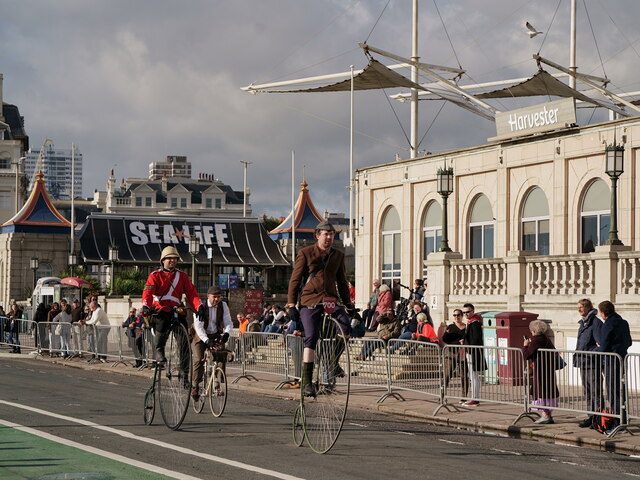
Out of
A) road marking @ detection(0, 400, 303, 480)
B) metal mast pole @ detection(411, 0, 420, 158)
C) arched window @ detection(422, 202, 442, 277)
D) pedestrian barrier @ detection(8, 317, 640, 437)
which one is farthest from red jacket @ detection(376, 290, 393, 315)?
metal mast pole @ detection(411, 0, 420, 158)

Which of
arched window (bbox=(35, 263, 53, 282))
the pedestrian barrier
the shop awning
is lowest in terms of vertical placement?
the pedestrian barrier

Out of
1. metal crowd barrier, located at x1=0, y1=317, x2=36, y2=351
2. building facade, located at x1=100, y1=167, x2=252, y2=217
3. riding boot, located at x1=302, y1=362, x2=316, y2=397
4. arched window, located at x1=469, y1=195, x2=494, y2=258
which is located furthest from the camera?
building facade, located at x1=100, y1=167, x2=252, y2=217

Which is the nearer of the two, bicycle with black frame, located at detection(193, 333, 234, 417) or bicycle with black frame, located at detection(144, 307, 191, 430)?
bicycle with black frame, located at detection(144, 307, 191, 430)

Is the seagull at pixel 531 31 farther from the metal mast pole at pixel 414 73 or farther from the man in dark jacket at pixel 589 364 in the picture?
the man in dark jacket at pixel 589 364

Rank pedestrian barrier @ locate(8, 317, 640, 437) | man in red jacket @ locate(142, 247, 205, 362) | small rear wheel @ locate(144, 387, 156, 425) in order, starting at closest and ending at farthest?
man in red jacket @ locate(142, 247, 205, 362)
small rear wheel @ locate(144, 387, 156, 425)
pedestrian barrier @ locate(8, 317, 640, 437)

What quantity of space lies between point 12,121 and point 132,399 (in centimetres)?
13902

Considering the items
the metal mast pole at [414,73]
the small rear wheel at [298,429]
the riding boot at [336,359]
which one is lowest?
the small rear wheel at [298,429]

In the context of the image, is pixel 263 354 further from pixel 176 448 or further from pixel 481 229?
pixel 481 229

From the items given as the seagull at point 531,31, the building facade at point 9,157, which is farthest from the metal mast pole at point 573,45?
the building facade at point 9,157

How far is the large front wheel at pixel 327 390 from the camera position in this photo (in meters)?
11.3

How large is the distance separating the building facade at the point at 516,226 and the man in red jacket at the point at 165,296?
1174 centimetres

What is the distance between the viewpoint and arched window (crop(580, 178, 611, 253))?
3177 cm

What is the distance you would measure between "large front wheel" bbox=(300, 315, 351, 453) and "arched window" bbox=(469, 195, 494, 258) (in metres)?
24.8

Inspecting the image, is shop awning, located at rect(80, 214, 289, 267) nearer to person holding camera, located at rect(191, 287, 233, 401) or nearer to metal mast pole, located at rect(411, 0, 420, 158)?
metal mast pole, located at rect(411, 0, 420, 158)
